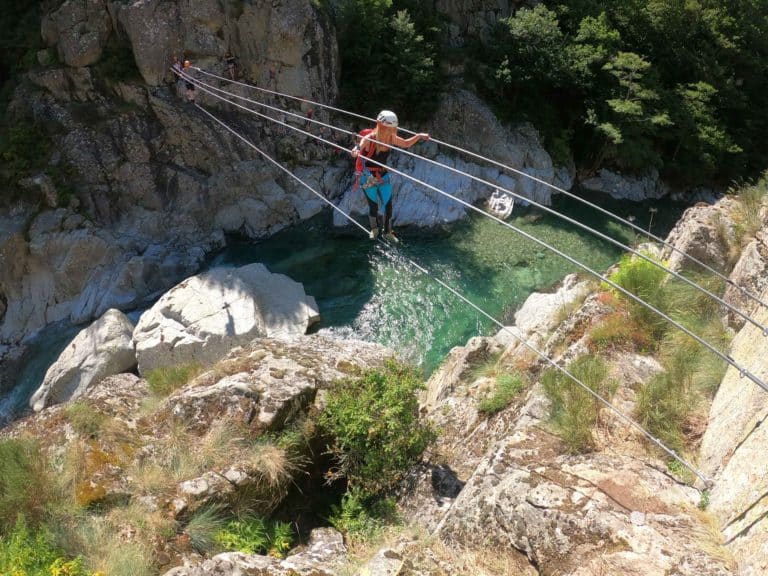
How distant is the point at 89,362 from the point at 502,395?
991 centimetres

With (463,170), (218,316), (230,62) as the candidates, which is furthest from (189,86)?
(463,170)

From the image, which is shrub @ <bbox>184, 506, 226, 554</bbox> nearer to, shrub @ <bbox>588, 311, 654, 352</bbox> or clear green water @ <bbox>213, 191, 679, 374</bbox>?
shrub @ <bbox>588, 311, 654, 352</bbox>

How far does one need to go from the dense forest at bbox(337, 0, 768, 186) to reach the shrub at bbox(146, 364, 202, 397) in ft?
41.4

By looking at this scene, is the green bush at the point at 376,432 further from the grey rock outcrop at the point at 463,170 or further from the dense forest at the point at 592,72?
the dense forest at the point at 592,72

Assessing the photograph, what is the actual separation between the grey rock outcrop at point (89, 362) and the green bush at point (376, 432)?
7.65 m

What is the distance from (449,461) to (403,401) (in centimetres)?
90

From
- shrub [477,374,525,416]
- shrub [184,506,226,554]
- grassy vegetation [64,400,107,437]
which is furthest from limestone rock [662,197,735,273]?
grassy vegetation [64,400,107,437]

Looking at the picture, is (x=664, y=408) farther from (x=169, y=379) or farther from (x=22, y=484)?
(x=169, y=379)

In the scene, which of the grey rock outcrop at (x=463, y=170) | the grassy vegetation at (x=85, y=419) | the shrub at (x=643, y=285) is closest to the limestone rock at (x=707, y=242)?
the shrub at (x=643, y=285)

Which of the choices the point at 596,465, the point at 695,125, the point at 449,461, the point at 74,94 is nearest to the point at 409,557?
the point at 596,465

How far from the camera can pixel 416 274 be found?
1395cm

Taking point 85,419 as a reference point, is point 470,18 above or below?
above

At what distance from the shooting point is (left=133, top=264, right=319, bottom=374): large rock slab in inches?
457

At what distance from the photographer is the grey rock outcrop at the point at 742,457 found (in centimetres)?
321
